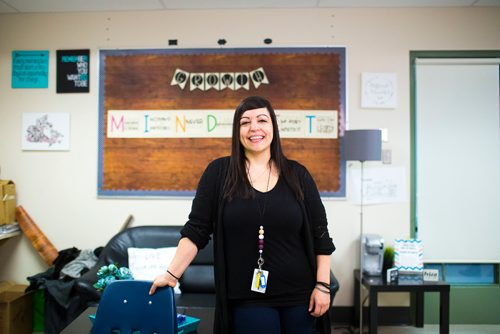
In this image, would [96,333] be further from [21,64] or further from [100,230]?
[21,64]

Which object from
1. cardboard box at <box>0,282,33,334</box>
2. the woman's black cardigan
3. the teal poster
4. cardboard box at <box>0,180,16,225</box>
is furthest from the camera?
the teal poster

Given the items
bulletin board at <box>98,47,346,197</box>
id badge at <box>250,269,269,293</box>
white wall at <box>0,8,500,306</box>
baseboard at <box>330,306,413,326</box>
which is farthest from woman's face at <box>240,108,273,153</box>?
baseboard at <box>330,306,413,326</box>

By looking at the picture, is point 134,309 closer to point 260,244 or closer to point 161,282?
point 161,282

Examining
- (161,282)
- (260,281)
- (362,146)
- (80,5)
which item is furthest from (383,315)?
(80,5)

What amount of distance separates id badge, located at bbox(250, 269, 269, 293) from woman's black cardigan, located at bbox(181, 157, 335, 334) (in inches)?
4.4

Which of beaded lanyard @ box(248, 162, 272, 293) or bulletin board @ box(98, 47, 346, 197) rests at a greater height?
bulletin board @ box(98, 47, 346, 197)

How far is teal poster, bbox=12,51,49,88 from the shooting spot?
10.3 feet

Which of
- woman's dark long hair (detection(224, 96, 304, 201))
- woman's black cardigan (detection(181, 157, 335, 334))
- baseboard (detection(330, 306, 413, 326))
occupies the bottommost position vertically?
baseboard (detection(330, 306, 413, 326))

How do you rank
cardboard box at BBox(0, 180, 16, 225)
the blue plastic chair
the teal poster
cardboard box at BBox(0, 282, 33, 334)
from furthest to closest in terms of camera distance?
the teal poster, cardboard box at BBox(0, 180, 16, 225), cardboard box at BBox(0, 282, 33, 334), the blue plastic chair

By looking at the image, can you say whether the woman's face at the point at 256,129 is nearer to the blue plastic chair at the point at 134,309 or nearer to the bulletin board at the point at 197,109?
the blue plastic chair at the point at 134,309

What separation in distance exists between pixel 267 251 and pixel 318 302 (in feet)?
0.89

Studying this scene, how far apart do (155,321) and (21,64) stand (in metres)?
2.89

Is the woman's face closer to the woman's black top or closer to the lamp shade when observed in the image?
the woman's black top

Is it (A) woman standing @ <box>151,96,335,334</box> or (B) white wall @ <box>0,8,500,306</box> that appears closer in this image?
(A) woman standing @ <box>151,96,335,334</box>
